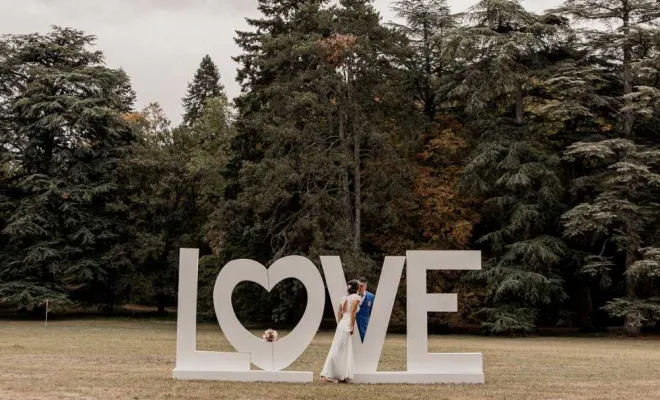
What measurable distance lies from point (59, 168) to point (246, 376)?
2866 cm

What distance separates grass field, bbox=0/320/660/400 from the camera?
10.1 m

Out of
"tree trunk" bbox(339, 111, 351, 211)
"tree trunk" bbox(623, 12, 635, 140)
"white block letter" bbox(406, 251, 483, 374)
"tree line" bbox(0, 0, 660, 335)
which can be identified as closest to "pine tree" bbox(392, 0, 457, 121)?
"tree line" bbox(0, 0, 660, 335)

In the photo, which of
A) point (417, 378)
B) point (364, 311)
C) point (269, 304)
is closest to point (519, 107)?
point (269, 304)

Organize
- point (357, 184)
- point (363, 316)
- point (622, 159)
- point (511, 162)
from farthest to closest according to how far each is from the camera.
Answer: point (357, 184), point (511, 162), point (622, 159), point (363, 316)

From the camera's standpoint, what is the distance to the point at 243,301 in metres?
32.5

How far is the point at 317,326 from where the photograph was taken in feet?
38.0

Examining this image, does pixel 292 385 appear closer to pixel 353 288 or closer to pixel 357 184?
pixel 353 288

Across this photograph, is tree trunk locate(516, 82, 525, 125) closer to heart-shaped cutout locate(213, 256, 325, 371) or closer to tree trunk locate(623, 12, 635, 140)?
tree trunk locate(623, 12, 635, 140)

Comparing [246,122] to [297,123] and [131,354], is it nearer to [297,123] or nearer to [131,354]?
[297,123]

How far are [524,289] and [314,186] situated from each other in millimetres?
9226

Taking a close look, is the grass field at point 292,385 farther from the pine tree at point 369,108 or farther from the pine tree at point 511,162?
the pine tree at point 369,108

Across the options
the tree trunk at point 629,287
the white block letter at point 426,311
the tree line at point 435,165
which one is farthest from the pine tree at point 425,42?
the white block letter at point 426,311

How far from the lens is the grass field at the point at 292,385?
10125mm

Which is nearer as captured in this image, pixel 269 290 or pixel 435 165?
pixel 269 290
